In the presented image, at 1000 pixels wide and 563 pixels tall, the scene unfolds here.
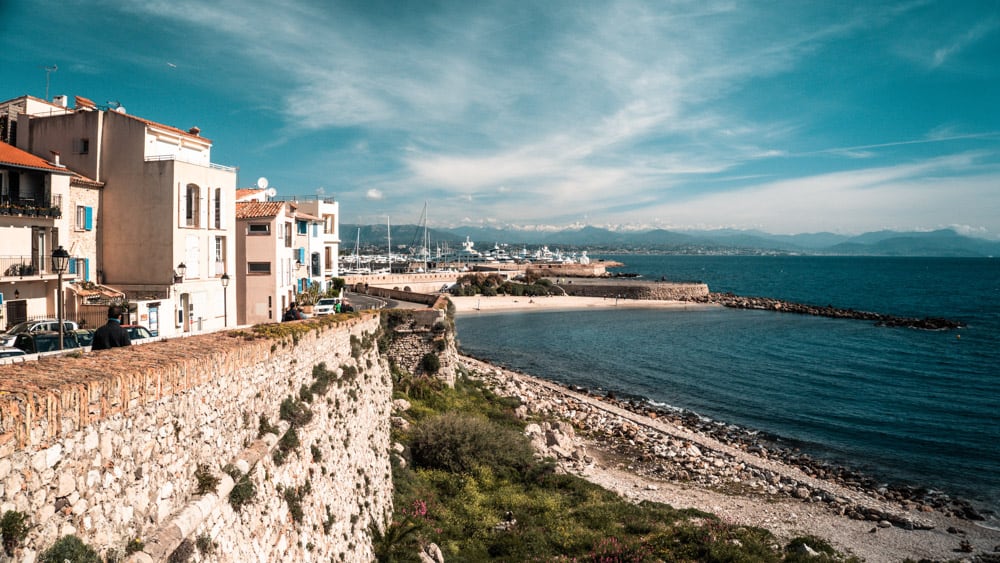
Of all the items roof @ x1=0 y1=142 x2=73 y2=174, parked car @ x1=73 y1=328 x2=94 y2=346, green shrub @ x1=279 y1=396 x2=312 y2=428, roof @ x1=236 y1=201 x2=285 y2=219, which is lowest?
green shrub @ x1=279 y1=396 x2=312 y2=428

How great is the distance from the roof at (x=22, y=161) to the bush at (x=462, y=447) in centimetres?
Result: 1459

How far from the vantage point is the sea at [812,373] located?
27.1 meters

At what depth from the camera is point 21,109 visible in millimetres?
20109

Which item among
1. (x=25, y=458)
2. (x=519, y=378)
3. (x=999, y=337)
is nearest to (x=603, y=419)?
(x=519, y=378)

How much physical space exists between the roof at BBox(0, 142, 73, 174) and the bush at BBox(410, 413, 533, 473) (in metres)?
14.6

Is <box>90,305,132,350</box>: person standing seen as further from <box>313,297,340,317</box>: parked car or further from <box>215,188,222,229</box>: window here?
<box>313,297,340,317</box>: parked car

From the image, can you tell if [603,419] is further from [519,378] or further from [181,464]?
[181,464]

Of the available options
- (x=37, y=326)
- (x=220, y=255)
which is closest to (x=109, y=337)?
(x=37, y=326)

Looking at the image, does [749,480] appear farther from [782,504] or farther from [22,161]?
[22,161]

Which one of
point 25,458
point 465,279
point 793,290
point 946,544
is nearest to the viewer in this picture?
point 25,458

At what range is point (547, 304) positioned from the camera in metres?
93.3

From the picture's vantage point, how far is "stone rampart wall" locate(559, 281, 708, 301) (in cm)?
10525

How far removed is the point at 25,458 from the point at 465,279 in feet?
328

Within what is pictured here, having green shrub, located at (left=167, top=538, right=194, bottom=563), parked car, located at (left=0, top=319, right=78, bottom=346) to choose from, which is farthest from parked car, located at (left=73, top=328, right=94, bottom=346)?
green shrub, located at (left=167, top=538, right=194, bottom=563)
